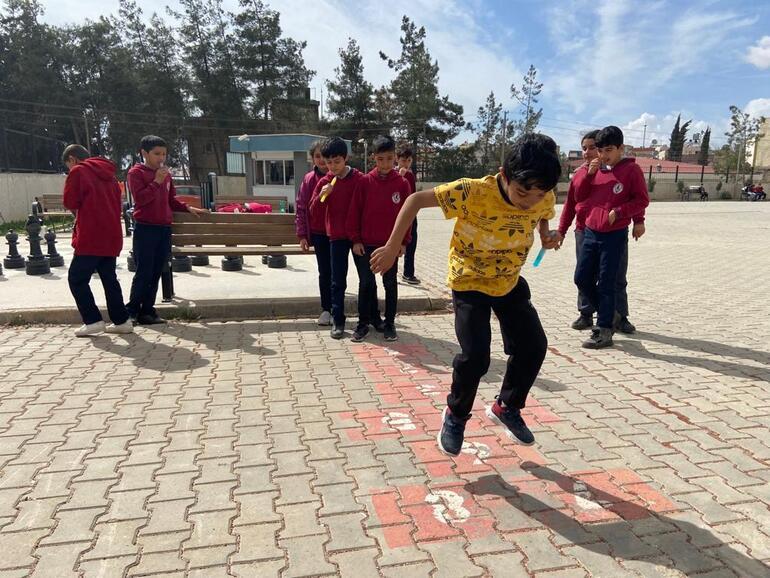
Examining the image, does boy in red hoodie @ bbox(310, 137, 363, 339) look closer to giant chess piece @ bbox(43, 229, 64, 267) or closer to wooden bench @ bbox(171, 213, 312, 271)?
wooden bench @ bbox(171, 213, 312, 271)

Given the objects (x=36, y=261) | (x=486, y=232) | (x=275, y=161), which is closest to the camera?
(x=486, y=232)

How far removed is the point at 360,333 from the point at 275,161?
90.2ft

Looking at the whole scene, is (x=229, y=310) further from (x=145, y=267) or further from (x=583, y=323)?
(x=583, y=323)

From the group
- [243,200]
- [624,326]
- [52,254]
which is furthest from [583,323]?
[243,200]

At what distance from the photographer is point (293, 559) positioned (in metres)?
2.22

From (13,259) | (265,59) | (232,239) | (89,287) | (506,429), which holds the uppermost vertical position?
(265,59)

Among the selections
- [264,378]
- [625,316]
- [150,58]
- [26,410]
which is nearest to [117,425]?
[26,410]

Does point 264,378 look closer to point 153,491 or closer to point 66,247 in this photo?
point 153,491

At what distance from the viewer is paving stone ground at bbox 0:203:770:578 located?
227 centimetres

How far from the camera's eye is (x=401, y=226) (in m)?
2.96

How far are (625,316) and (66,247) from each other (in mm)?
10948

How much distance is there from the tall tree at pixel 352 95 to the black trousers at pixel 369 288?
49.2 m

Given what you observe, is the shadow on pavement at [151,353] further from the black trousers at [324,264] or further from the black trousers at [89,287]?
the black trousers at [324,264]

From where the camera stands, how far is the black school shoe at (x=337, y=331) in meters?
5.44
